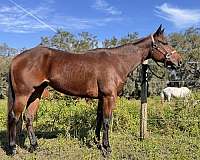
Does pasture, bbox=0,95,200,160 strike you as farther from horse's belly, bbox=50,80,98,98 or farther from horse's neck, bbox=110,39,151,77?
horse's neck, bbox=110,39,151,77

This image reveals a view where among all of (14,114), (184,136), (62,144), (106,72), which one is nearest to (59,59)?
(106,72)

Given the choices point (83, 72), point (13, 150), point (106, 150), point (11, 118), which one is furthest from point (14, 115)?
point (106, 150)

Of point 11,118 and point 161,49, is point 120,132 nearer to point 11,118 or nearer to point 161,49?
point 161,49

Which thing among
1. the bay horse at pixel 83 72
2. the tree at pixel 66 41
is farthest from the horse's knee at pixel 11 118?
the tree at pixel 66 41

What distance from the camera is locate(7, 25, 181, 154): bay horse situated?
5.32 m

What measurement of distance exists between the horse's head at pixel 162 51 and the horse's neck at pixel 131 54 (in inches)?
4.3

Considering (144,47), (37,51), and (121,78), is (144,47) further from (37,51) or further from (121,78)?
(37,51)

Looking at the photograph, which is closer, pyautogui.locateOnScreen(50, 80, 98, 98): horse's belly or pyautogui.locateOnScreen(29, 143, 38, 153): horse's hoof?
pyautogui.locateOnScreen(50, 80, 98, 98): horse's belly

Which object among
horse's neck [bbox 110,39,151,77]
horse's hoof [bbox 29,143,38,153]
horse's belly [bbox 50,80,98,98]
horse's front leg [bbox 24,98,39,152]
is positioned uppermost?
horse's neck [bbox 110,39,151,77]

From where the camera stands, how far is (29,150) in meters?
5.66

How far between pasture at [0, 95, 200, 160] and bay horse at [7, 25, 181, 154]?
37cm

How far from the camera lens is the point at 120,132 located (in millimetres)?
7262

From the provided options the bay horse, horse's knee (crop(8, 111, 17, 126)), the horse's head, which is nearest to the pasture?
the bay horse

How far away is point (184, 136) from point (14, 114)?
11.6 ft
